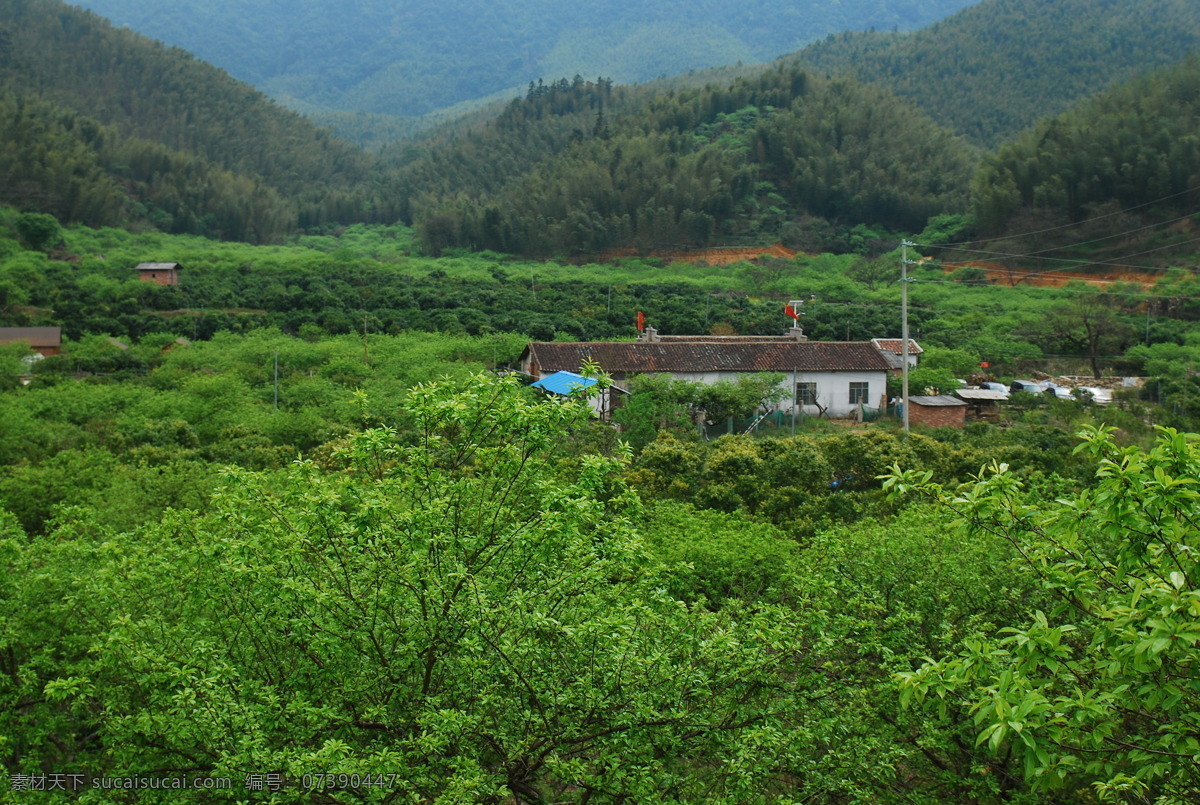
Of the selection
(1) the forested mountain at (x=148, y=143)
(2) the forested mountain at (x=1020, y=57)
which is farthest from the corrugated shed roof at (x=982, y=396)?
(2) the forested mountain at (x=1020, y=57)

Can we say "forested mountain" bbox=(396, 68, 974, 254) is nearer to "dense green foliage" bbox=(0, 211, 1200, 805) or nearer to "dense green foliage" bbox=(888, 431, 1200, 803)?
"dense green foliage" bbox=(0, 211, 1200, 805)

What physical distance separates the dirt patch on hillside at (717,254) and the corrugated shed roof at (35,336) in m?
38.1

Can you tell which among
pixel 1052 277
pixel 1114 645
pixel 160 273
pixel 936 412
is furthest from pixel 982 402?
pixel 160 273

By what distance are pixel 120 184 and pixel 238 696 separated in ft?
256

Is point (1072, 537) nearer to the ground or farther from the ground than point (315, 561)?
farther from the ground

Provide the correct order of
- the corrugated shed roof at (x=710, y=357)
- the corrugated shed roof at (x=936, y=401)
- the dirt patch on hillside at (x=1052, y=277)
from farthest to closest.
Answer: the dirt patch on hillside at (x=1052, y=277), the corrugated shed roof at (x=710, y=357), the corrugated shed roof at (x=936, y=401)

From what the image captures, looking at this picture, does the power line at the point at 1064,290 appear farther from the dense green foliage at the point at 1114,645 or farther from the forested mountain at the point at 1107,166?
the dense green foliage at the point at 1114,645

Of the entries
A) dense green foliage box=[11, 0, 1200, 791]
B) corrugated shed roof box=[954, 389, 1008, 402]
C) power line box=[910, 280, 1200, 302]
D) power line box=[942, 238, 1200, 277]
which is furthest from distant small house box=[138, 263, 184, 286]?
power line box=[942, 238, 1200, 277]

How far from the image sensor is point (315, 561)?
7.23 m

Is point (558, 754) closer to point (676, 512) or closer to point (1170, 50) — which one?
point (676, 512)

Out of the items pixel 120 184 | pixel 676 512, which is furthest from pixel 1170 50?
pixel 676 512

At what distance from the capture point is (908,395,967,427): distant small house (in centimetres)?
2689

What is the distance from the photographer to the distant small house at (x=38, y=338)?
112 feet

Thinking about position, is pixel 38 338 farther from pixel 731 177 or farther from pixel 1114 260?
pixel 1114 260
